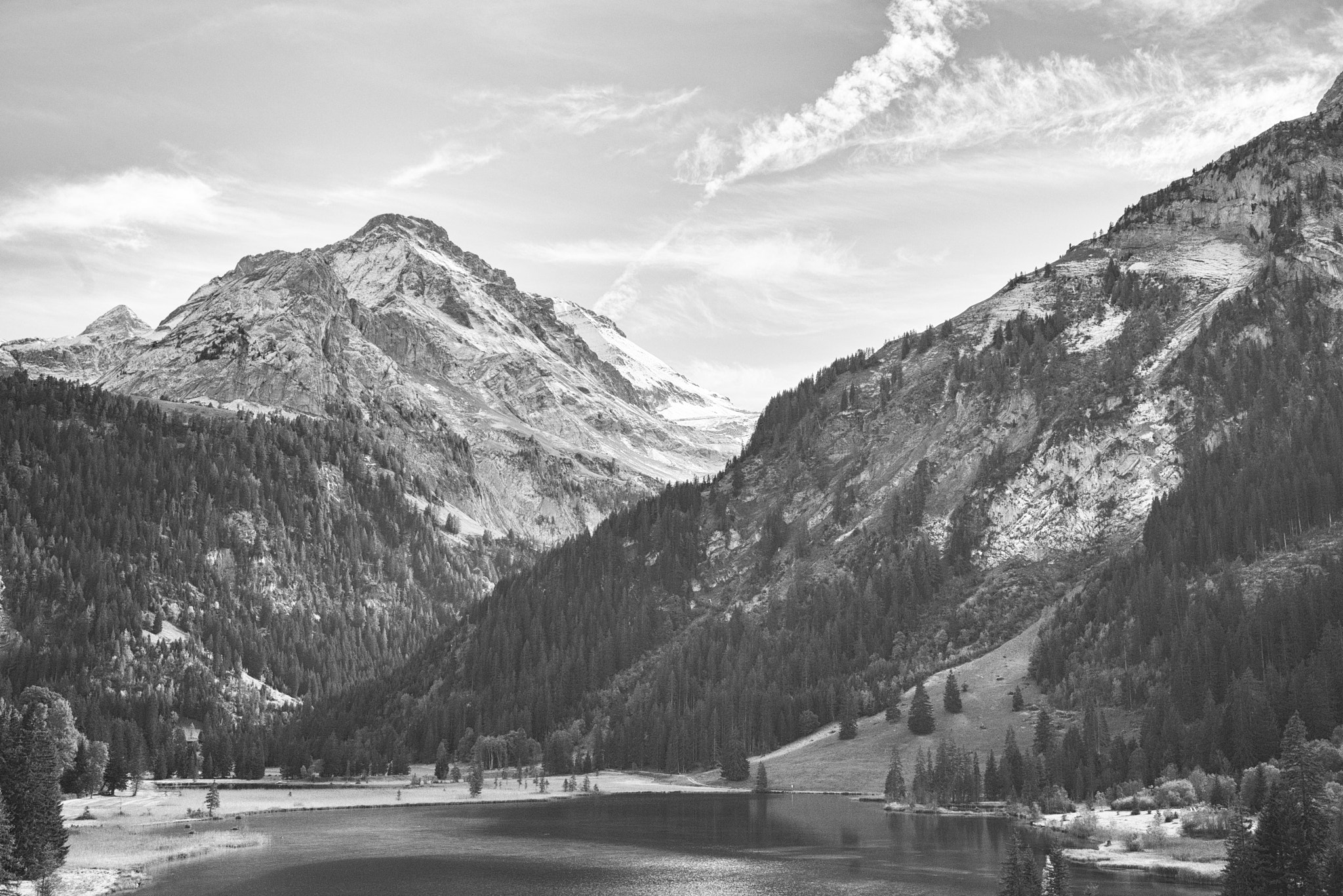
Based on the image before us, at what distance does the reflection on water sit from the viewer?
114688 mm

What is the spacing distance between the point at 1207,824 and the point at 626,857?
58.3 meters

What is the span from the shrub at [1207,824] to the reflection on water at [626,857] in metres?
18.1

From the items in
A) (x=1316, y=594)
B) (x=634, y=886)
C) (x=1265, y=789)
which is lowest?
(x=634, y=886)

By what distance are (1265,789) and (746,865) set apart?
48.1 m

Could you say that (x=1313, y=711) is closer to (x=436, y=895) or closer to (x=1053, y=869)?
(x=1053, y=869)

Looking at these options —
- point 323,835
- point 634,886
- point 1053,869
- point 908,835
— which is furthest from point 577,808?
point 1053,869

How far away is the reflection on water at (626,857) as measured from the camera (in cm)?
11469

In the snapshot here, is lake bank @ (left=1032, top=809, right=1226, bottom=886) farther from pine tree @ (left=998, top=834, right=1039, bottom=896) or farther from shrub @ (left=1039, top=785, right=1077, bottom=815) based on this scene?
pine tree @ (left=998, top=834, right=1039, bottom=896)

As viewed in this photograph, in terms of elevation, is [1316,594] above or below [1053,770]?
above

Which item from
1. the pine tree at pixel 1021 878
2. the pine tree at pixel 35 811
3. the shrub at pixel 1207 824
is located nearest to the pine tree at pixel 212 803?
the pine tree at pixel 35 811

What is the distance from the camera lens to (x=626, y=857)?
137 meters

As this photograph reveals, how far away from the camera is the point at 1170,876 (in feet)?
383

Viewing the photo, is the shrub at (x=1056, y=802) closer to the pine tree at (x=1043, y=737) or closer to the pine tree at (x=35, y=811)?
the pine tree at (x=1043, y=737)

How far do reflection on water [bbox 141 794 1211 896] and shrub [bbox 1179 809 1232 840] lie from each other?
1813 centimetres
